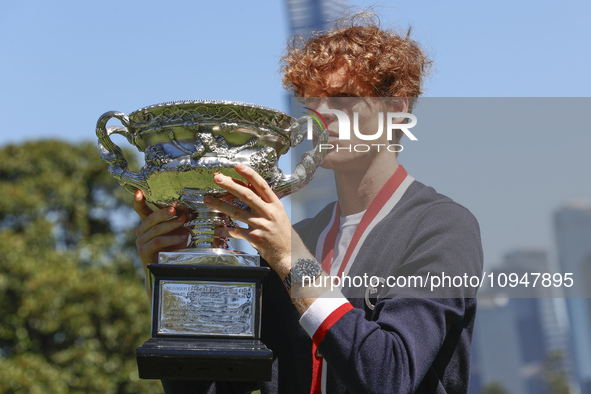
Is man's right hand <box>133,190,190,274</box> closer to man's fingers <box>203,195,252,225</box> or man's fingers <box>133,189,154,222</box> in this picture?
man's fingers <box>133,189,154,222</box>

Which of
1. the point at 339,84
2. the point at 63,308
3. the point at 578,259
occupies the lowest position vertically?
the point at 63,308

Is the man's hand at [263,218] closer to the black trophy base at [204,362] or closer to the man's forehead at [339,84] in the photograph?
the black trophy base at [204,362]

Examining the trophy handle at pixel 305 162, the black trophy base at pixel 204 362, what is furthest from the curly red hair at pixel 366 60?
the black trophy base at pixel 204 362

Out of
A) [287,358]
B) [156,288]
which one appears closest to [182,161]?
[156,288]

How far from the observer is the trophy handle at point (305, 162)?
159cm

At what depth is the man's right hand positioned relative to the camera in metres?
1.66

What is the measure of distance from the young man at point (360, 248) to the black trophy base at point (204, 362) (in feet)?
0.42

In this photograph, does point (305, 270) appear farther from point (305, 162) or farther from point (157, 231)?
point (157, 231)

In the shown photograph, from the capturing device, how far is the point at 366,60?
5.73 feet

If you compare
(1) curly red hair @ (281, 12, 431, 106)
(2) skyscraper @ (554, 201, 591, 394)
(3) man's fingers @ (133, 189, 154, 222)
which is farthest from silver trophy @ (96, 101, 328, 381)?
(2) skyscraper @ (554, 201, 591, 394)

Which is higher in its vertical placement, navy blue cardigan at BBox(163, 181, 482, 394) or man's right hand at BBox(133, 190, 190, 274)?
man's right hand at BBox(133, 190, 190, 274)

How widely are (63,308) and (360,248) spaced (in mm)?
8635

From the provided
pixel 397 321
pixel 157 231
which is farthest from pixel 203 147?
pixel 397 321

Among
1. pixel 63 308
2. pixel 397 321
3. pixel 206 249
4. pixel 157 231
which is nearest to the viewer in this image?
pixel 397 321
